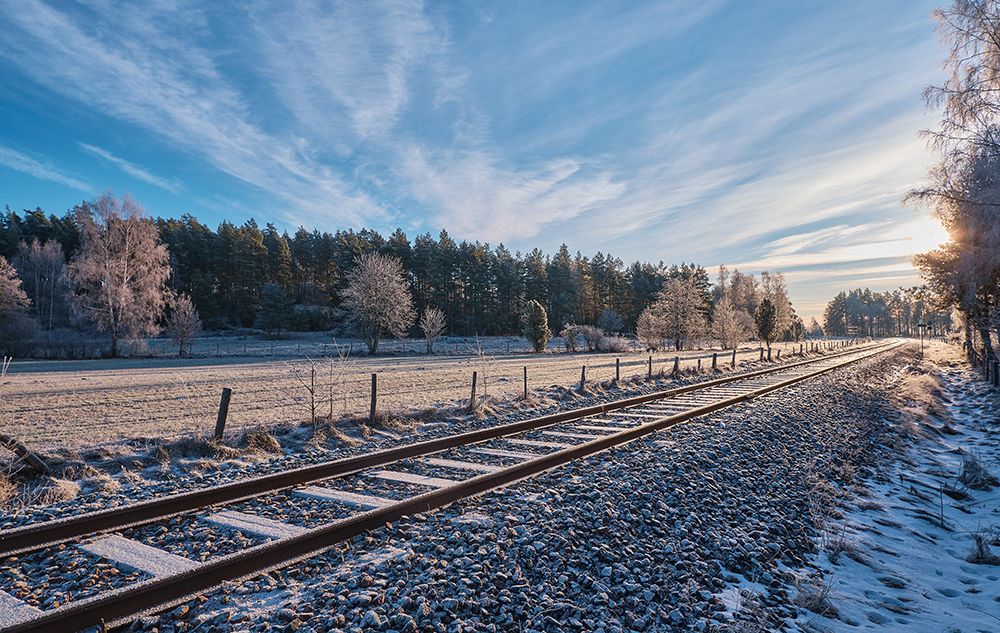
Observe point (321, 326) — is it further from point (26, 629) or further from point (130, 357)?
point (26, 629)

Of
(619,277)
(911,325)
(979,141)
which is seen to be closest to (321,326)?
(619,277)

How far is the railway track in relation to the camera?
11.9 ft

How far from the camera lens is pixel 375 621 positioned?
339 centimetres

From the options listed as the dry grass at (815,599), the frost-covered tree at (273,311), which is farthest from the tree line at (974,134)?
the frost-covered tree at (273,311)

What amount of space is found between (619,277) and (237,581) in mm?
90020

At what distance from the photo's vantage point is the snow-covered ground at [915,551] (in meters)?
4.65

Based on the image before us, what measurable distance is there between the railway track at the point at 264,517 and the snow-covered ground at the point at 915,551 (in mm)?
3633

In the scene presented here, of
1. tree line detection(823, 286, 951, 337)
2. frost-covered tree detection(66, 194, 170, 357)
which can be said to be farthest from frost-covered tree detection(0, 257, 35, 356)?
tree line detection(823, 286, 951, 337)

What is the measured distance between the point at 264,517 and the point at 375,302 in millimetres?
42843

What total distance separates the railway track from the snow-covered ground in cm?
363

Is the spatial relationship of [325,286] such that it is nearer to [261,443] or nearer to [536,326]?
[536,326]

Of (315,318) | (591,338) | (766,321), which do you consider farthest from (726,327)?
(315,318)

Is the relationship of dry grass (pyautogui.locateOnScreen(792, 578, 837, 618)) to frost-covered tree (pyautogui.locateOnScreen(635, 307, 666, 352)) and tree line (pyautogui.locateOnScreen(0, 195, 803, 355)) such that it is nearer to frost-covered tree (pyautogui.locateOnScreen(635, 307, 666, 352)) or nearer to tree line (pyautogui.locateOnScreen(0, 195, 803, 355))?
tree line (pyautogui.locateOnScreen(0, 195, 803, 355))

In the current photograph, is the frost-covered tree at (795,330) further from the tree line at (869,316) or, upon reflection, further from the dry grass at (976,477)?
the dry grass at (976,477)
